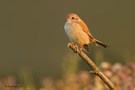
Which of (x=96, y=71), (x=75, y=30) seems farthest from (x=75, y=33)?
(x=96, y=71)

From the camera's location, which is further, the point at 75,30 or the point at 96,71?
the point at 75,30

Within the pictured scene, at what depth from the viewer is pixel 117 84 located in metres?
3.67

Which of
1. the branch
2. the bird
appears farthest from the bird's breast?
the branch

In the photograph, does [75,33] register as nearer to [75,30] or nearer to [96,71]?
[75,30]

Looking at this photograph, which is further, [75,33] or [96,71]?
[75,33]

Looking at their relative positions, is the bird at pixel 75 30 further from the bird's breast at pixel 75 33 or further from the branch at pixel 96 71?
the branch at pixel 96 71

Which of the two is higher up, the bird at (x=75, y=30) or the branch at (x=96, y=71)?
the bird at (x=75, y=30)

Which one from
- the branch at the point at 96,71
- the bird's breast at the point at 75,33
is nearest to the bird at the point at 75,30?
the bird's breast at the point at 75,33

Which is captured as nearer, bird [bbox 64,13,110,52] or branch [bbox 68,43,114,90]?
branch [bbox 68,43,114,90]

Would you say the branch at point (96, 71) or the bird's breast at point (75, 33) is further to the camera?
the bird's breast at point (75, 33)

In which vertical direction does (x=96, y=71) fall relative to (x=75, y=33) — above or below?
below

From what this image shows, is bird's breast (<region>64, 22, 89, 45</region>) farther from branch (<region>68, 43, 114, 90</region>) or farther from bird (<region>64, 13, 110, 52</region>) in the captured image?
branch (<region>68, 43, 114, 90</region>)

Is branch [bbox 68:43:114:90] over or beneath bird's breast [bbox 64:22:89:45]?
beneath

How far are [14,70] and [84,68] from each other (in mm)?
700
